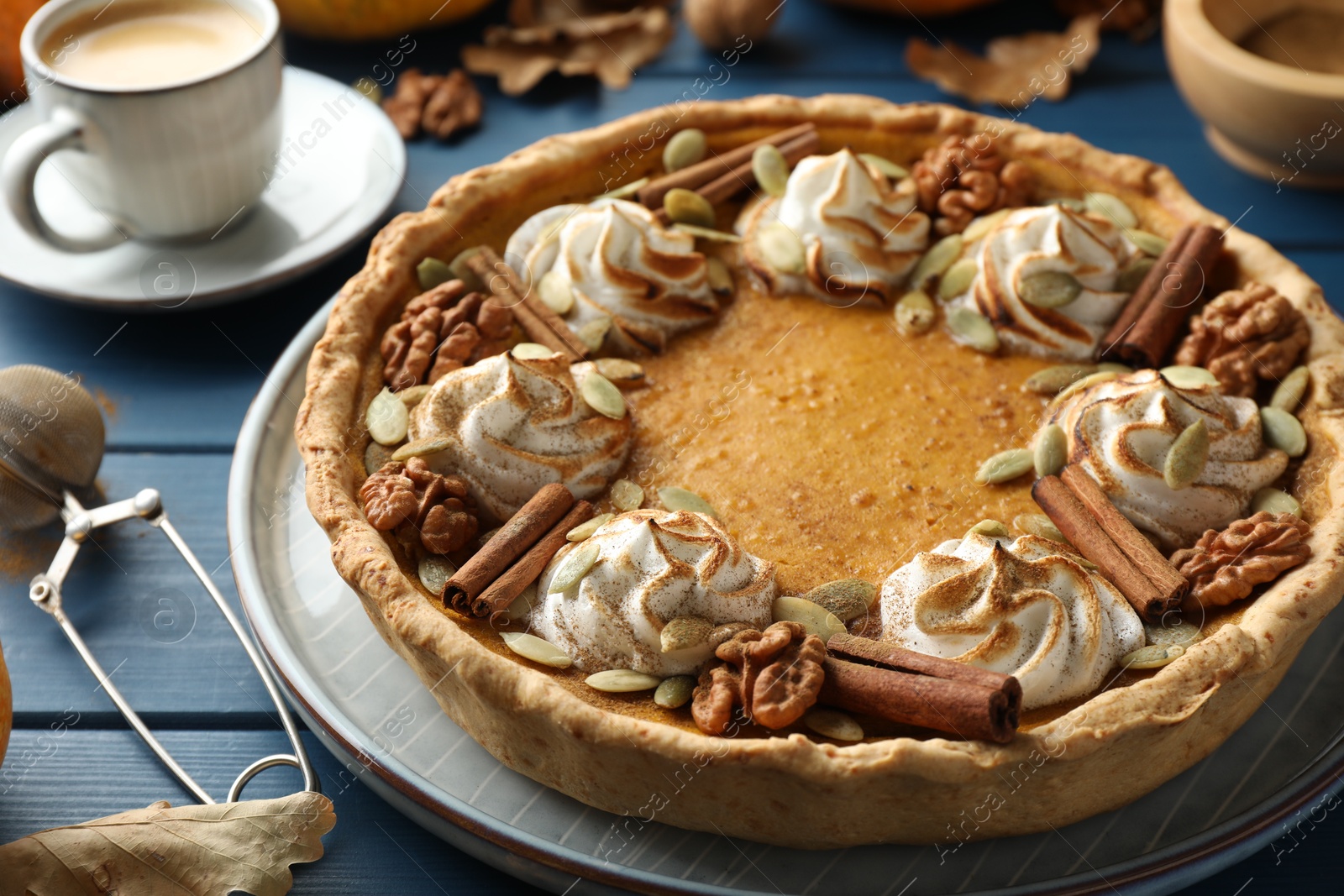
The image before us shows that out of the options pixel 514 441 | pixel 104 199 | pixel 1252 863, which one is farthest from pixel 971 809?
pixel 104 199

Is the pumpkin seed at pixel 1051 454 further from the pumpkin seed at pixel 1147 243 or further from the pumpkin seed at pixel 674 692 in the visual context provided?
the pumpkin seed at pixel 674 692

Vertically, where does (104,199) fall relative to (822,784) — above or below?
above

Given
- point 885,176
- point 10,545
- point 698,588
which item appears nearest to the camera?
point 698,588

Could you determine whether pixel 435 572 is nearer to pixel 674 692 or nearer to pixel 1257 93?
pixel 674 692

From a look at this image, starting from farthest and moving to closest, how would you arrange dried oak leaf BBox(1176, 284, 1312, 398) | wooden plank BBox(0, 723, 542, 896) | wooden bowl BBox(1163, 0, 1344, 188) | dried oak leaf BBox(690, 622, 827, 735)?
wooden bowl BBox(1163, 0, 1344, 188) < dried oak leaf BBox(1176, 284, 1312, 398) < wooden plank BBox(0, 723, 542, 896) < dried oak leaf BBox(690, 622, 827, 735)

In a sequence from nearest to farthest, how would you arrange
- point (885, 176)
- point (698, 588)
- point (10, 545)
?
point (698, 588)
point (10, 545)
point (885, 176)

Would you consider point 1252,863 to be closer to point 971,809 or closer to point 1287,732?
point 1287,732

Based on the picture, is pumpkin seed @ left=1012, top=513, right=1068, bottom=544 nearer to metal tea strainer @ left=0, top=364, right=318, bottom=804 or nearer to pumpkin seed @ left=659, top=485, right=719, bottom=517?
pumpkin seed @ left=659, top=485, right=719, bottom=517

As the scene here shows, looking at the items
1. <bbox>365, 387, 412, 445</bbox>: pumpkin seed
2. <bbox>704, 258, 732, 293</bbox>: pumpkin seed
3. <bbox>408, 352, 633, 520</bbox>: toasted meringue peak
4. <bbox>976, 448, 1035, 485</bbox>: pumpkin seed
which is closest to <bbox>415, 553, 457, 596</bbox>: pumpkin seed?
<bbox>408, 352, 633, 520</bbox>: toasted meringue peak
